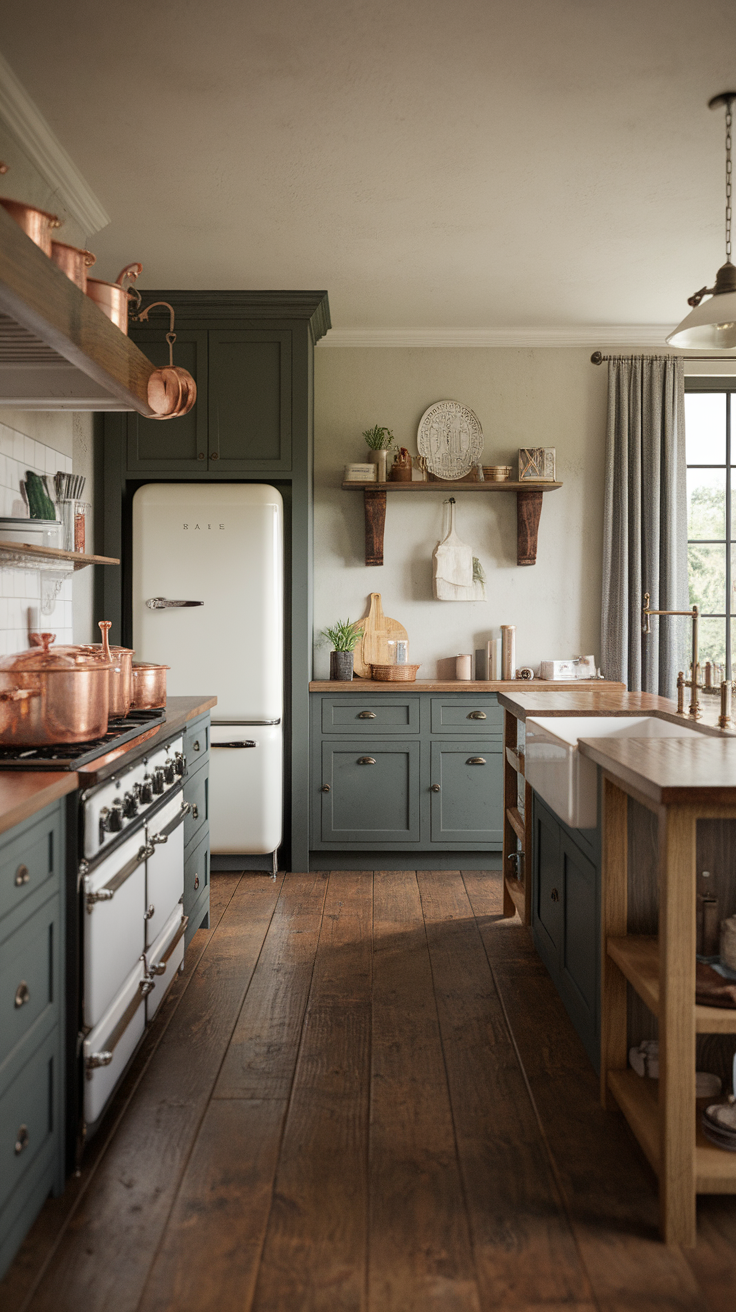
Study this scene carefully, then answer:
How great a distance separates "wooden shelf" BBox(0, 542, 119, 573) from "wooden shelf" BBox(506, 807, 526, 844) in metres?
1.82

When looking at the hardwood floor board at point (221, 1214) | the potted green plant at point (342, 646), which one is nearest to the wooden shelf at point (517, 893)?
the potted green plant at point (342, 646)

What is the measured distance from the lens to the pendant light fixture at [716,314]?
2.45 meters

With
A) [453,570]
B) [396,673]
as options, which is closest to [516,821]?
[396,673]

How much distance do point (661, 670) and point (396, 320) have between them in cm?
232

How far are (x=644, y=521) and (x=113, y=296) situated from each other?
3173 millimetres

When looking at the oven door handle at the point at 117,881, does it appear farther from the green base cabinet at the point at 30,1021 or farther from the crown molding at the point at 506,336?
the crown molding at the point at 506,336

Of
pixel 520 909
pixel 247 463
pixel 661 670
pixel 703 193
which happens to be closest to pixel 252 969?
pixel 520 909

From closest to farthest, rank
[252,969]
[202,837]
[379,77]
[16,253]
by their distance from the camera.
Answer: [16,253] → [379,77] → [252,969] → [202,837]

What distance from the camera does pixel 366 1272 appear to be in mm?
1556

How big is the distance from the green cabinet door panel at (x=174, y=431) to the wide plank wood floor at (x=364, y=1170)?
233cm

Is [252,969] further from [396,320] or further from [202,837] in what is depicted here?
[396,320]

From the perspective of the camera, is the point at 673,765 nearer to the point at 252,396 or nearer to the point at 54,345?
the point at 54,345

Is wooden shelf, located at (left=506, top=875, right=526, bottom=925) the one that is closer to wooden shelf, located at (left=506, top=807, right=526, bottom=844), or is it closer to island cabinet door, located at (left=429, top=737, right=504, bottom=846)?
wooden shelf, located at (left=506, top=807, right=526, bottom=844)

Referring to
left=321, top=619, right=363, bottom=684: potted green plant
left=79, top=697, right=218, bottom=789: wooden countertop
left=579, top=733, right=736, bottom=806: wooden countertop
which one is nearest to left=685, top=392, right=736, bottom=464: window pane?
left=321, top=619, right=363, bottom=684: potted green plant
